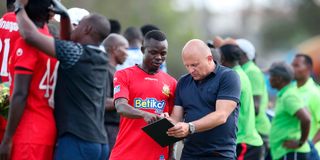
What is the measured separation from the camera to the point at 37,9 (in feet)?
25.8

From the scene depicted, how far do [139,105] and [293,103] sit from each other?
4088 mm

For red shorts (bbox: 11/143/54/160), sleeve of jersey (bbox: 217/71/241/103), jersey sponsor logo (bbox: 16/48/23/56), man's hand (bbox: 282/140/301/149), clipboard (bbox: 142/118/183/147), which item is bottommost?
man's hand (bbox: 282/140/301/149)

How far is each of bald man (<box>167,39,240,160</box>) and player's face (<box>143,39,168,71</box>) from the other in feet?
1.14

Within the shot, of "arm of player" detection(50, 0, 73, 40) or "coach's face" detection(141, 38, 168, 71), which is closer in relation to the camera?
"arm of player" detection(50, 0, 73, 40)

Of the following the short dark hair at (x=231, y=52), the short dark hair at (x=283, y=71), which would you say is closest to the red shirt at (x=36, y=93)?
the short dark hair at (x=231, y=52)

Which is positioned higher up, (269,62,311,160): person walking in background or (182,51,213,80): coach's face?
(182,51,213,80): coach's face

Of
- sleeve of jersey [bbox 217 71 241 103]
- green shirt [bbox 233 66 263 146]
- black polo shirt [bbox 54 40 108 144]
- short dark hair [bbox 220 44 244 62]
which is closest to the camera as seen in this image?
black polo shirt [bbox 54 40 108 144]

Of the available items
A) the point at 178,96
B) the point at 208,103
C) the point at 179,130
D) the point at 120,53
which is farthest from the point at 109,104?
the point at 179,130

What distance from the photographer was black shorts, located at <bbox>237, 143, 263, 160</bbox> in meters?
11.4

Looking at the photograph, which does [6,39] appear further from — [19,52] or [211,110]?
[211,110]

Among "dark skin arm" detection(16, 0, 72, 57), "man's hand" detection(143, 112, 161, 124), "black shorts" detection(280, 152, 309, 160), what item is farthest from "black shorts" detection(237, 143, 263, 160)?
"dark skin arm" detection(16, 0, 72, 57)

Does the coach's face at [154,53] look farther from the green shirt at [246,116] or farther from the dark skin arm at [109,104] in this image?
the green shirt at [246,116]

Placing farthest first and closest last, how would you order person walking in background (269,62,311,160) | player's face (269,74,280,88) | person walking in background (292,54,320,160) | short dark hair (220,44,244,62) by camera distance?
player's face (269,74,280,88) < person walking in background (292,54,320,160) < person walking in background (269,62,311,160) < short dark hair (220,44,244,62)

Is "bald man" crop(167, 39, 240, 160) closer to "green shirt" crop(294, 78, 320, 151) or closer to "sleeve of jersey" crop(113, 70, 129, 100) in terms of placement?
"sleeve of jersey" crop(113, 70, 129, 100)
